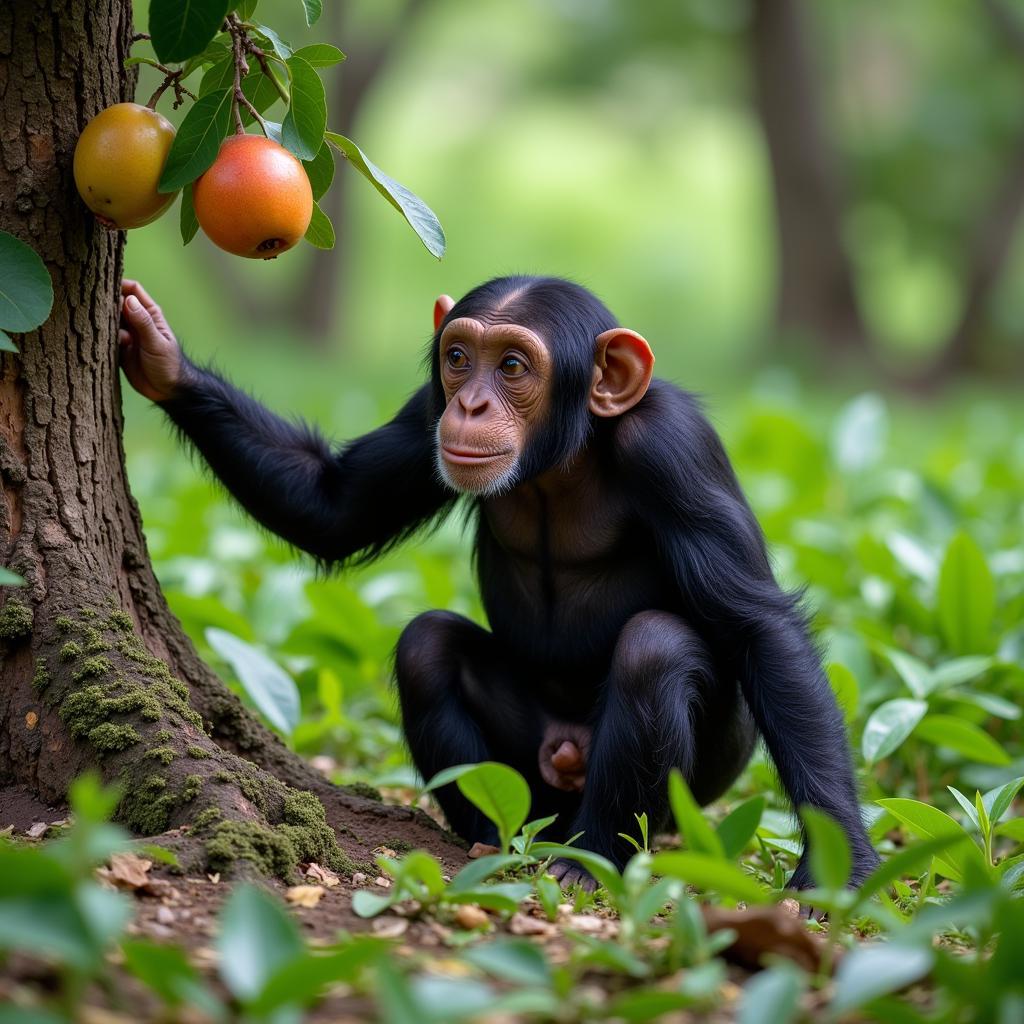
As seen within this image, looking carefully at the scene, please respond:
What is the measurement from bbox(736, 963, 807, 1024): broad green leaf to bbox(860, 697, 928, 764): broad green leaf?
2559 millimetres

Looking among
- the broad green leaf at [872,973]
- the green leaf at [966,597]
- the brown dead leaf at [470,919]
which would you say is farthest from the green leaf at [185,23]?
the green leaf at [966,597]

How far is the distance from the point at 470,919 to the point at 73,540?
159cm

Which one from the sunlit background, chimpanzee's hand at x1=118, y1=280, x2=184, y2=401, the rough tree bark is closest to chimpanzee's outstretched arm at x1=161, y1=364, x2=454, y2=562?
chimpanzee's hand at x1=118, y1=280, x2=184, y2=401

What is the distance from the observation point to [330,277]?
74.4 ft

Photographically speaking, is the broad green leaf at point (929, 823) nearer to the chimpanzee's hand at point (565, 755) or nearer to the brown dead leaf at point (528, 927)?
the brown dead leaf at point (528, 927)

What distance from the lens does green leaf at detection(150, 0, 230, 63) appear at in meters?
3.17

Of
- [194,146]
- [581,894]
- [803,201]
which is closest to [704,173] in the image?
[803,201]

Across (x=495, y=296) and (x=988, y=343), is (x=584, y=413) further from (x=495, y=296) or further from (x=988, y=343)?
(x=988, y=343)

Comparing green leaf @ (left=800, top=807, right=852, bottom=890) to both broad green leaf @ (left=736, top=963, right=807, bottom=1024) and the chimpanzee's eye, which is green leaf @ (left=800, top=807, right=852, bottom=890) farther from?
the chimpanzee's eye

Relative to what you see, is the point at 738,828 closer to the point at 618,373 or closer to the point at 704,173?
the point at 618,373

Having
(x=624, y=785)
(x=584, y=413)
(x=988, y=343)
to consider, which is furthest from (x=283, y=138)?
(x=988, y=343)

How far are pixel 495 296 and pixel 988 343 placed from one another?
1654 cm

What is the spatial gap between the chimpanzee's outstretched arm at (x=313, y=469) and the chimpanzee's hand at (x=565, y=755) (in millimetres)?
913

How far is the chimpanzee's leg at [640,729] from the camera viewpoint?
3.97 metres
